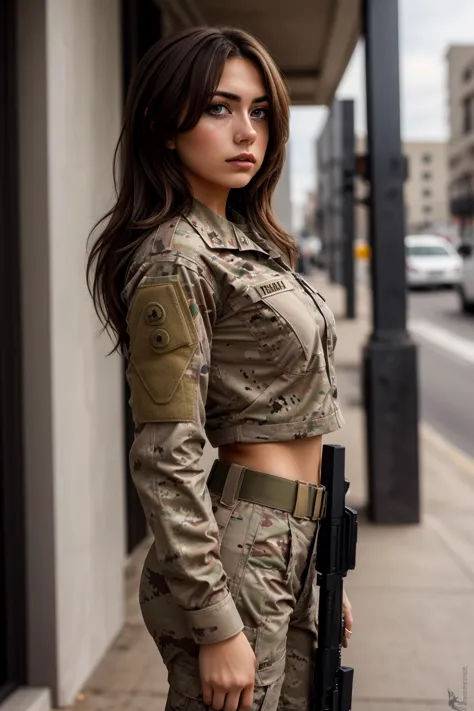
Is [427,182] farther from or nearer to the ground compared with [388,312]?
farther from the ground

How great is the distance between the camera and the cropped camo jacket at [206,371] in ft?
4.57

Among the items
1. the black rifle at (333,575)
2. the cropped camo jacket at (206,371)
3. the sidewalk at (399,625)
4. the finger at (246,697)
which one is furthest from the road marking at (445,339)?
the finger at (246,697)

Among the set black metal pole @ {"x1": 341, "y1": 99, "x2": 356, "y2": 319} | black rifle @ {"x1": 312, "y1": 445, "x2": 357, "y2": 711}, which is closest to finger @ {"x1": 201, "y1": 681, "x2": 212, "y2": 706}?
black rifle @ {"x1": 312, "y1": 445, "x2": 357, "y2": 711}

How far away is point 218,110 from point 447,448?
22.0ft

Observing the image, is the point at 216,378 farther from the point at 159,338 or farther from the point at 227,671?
the point at 227,671

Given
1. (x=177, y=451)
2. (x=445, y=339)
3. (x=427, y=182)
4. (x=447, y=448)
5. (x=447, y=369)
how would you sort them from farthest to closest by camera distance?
(x=427, y=182) < (x=445, y=339) < (x=447, y=369) < (x=447, y=448) < (x=177, y=451)

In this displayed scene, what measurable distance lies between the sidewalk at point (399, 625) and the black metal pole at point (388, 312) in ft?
0.98

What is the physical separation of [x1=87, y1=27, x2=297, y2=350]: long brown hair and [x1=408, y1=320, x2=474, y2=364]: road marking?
1182cm

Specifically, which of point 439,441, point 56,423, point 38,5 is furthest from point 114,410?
point 439,441

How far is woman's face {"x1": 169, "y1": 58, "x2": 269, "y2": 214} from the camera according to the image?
1546mm

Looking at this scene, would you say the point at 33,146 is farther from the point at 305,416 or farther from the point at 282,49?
the point at 282,49

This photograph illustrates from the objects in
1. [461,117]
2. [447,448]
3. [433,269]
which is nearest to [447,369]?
[447,448]

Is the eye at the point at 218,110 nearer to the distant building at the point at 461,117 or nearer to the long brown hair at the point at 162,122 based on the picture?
the long brown hair at the point at 162,122

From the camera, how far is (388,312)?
547cm
